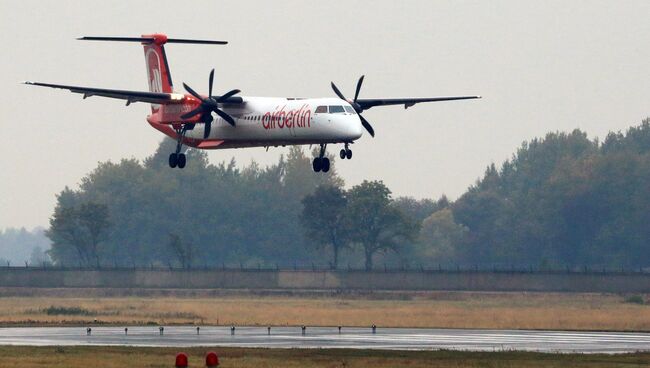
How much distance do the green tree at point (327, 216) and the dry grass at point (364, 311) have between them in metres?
38.5

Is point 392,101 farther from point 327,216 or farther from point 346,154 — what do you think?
point 327,216

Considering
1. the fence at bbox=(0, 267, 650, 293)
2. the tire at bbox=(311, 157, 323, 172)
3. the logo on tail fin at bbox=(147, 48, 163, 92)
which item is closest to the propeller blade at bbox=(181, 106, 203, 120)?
the tire at bbox=(311, 157, 323, 172)

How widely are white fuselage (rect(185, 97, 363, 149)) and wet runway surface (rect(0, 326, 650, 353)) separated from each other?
992 cm

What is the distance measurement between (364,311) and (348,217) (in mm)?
53919

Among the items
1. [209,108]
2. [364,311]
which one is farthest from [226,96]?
[364,311]

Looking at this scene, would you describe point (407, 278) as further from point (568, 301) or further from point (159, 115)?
point (159, 115)

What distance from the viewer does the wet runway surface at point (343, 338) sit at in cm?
5825

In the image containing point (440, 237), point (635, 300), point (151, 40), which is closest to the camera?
point (151, 40)

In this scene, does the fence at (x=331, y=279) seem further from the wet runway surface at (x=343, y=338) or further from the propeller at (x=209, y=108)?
the propeller at (x=209, y=108)

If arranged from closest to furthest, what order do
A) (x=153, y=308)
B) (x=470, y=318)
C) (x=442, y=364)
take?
(x=442, y=364) < (x=470, y=318) < (x=153, y=308)

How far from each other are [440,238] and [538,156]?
25.6 m

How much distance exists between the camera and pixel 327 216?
148250mm

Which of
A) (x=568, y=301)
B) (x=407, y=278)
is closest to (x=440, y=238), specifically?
(x=407, y=278)

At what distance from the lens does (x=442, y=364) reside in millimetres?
49375
